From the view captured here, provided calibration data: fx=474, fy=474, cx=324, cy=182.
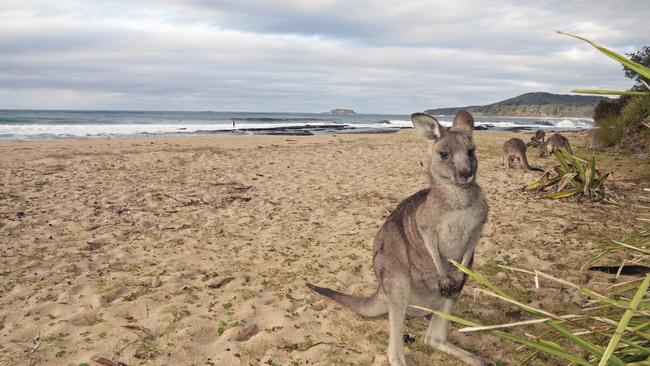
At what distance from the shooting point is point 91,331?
350 centimetres

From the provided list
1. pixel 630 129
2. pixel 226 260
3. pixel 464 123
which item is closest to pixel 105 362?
pixel 226 260

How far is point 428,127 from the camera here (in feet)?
10.3

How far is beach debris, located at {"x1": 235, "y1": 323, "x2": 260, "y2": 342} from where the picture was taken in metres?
3.48

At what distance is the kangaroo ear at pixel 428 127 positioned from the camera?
308cm

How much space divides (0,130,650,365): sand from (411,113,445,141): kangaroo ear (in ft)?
3.47

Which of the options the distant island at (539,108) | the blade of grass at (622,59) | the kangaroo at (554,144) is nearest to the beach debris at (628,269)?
the blade of grass at (622,59)

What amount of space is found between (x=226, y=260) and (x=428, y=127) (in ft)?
9.56

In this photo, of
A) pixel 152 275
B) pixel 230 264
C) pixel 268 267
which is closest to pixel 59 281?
pixel 152 275

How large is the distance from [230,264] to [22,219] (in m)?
3.41

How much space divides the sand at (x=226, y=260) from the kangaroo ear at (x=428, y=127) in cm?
106

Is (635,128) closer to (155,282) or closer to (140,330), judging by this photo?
(155,282)

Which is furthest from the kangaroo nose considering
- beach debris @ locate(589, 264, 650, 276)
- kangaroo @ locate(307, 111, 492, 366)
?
beach debris @ locate(589, 264, 650, 276)

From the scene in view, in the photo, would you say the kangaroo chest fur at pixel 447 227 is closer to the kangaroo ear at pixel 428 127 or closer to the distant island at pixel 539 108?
the kangaroo ear at pixel 428 127

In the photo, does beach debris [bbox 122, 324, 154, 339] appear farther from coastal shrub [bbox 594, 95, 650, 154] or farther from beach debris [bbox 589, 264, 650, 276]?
coastal shrub [bbox 594, 95, 650, 154]
